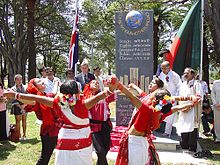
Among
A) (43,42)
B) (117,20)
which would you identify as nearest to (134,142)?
(117,20)

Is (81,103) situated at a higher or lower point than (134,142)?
higher

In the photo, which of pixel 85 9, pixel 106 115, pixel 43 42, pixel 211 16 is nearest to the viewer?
pixel 106 115

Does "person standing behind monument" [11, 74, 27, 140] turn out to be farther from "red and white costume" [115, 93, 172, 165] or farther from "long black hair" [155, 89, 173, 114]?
"long black hair" [155, 89, 173, 114]

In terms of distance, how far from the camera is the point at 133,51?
8047 millimetres

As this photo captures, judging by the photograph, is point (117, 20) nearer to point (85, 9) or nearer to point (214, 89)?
point (214, 89)

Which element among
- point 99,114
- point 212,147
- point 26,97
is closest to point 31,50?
point 212,147

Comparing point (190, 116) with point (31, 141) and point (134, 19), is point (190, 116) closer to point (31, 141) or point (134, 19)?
point (134, 19)

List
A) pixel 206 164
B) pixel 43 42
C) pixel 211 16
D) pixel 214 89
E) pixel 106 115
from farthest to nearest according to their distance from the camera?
pixel 43 42 → pixel 211 16 → pixel 214 89 → pixel 206 164 → pixel 106 115

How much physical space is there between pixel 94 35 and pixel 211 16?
54.6ft

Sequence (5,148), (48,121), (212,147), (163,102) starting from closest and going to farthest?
(163,102) < (48,121) < (5,148) < (212,147)

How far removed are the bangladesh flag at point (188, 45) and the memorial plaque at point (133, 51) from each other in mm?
617

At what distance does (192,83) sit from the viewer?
6602 millimetres

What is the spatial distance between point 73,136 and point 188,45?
5.15 m

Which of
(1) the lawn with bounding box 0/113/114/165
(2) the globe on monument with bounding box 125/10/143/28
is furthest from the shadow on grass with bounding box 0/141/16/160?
(2) the globe on monument with bounding box 125/10/143/28
